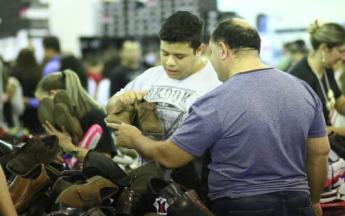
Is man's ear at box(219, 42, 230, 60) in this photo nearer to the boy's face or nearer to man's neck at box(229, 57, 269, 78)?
man's neck at box(229, 57, 269, 78)

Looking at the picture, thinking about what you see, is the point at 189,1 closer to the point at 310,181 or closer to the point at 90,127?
the point at 90,127

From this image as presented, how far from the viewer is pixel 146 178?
312 centimetres

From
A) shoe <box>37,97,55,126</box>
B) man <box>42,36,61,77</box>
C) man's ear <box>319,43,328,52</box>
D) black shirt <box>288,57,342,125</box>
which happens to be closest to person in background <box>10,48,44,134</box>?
man <box>42,36,61,77</box>

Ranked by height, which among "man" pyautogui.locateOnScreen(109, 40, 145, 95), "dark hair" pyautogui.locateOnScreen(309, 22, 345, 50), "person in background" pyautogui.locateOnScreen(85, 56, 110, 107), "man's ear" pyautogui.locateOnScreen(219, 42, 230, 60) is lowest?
"person in background" pyautogui.locateOnScreen(85, 56, 110, 107)

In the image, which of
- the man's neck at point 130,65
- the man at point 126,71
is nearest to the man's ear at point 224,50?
the man at point 126,71

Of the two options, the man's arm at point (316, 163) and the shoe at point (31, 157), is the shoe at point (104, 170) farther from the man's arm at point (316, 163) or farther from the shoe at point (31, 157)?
the man's arm at point (316, 163)

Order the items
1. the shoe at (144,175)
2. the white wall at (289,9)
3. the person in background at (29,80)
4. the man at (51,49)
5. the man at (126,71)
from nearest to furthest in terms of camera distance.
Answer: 1. the shoe at (144,175)
2. the man at (51,49)
3. the man at (126,71)
4. the person in background at (29,80)
5. the white wall at (289,9)

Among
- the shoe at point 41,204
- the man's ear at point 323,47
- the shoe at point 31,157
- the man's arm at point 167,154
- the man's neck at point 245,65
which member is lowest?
the shoe at point 41,204

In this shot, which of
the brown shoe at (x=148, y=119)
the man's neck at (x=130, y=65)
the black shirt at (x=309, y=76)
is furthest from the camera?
the man's neck at (x=130, y=65)

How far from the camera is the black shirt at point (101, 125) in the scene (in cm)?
386

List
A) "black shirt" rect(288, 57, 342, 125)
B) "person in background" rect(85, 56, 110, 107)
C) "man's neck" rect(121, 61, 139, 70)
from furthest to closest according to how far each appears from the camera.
→ "person in background" rect(85, 56, 110, 107) → "man's neck" rect(121, 61, 139, 70) → "black shirt" rect(288, 57, 342, 125)

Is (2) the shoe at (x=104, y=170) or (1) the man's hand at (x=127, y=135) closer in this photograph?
(1) the man's hand at (x=127, y=135)

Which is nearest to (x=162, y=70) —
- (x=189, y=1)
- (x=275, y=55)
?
(x=189, y=1)

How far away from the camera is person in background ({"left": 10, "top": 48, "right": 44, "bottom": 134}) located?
25.7ft
